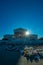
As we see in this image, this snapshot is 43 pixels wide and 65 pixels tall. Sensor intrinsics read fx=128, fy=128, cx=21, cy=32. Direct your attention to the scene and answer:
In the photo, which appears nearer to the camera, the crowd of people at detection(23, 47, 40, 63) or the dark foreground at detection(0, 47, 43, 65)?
the dark foreground at detection(0, 47, 43, 65)

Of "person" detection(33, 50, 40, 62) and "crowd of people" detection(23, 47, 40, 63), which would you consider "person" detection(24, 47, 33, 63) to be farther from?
"person" detection(33, 50, 40, 62)

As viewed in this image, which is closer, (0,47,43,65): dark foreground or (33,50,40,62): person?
(0,47,43,65): dark foreground

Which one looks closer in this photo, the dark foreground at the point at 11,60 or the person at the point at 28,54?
the dark foreground at the point at 11,60

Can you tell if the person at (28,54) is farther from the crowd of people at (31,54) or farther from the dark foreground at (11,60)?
the dark foreground at (11,60)

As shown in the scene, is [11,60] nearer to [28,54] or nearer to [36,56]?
[28,54]

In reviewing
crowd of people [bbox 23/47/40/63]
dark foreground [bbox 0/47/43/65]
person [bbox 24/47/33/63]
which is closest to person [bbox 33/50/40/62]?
crowd of people [bbox 23/47/40/63]

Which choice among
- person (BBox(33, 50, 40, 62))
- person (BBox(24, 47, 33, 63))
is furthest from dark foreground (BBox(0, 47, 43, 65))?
person (BBox(33, 50, 40, 62))

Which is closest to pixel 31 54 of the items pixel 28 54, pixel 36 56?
pixel 28 54

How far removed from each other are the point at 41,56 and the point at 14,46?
2.02m

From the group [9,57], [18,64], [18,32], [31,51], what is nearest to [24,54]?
[31,51]

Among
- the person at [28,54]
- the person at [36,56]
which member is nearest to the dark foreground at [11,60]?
the person at [28,54]

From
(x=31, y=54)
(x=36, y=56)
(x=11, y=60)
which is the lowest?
(x=11, y=60)

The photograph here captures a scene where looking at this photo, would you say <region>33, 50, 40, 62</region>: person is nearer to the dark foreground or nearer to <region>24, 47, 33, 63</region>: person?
<region>24, 47, 33, 63</region>: person

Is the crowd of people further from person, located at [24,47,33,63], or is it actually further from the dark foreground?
the dark foreground
